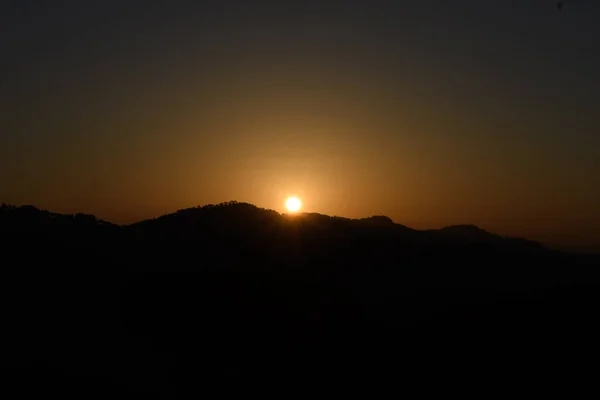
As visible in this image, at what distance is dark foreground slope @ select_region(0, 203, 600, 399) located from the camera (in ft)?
128

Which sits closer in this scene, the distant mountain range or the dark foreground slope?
the dark foreground slope

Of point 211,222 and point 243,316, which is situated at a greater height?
point 211,222

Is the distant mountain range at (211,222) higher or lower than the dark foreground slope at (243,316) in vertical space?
higher

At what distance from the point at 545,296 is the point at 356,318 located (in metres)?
19.2

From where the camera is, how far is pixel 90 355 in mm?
38562

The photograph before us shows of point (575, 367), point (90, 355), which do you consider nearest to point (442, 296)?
point (575, 367)

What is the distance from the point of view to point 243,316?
4788 centimetres

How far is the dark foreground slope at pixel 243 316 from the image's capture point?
39.1m

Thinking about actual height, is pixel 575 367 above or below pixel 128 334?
below

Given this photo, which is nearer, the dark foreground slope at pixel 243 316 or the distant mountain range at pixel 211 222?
the dark foreground slope at pixel 243 316

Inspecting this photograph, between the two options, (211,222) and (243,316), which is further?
(211,222)

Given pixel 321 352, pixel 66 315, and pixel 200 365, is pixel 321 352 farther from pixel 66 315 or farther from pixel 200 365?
pixel 66 315

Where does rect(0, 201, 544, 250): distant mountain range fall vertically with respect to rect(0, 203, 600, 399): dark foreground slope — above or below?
above

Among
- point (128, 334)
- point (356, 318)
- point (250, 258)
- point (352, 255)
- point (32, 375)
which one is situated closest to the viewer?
point (32, 375)
